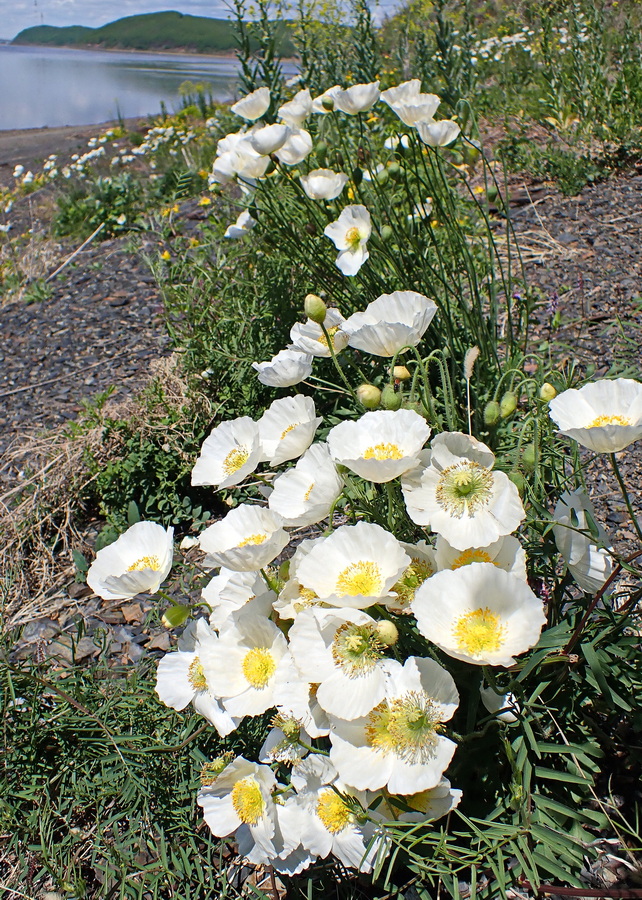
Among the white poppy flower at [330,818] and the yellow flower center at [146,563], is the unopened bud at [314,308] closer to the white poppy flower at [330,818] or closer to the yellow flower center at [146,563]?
the yellow flower center at [146,563]

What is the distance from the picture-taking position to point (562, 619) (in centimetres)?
126

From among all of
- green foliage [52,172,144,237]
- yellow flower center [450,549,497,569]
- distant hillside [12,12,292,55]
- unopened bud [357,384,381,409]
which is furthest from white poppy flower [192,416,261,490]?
distant hillside [12,12,292,55]

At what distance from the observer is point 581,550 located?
1.14 m

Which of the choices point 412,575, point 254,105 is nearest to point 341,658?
point 412,575

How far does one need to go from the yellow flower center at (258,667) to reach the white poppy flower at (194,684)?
7 cm

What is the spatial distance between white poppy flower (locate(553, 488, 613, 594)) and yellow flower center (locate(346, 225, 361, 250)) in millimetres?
1162

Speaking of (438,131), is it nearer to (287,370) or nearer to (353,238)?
(353,238)

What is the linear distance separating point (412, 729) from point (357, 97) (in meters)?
1.92

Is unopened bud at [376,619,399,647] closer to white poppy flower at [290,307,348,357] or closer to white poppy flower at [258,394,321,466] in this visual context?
white poppy flower at [258,394,321,466]

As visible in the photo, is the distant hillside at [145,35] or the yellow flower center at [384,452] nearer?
the yellow flower center at [384,452]

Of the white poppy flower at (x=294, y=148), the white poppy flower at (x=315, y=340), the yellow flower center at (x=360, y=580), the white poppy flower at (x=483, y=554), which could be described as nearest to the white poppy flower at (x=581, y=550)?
the white poppy flower at (x=483, y=554)

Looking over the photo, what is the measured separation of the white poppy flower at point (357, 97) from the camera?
2119mm

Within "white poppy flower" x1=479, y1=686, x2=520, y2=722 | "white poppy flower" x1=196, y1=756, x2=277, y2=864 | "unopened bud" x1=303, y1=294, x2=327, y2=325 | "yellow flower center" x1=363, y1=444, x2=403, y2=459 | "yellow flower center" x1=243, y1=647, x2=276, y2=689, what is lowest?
"white poppy flower" x1=196, y1=756, x2=277, y2=864

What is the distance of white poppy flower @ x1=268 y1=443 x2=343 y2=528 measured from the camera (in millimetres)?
1173
